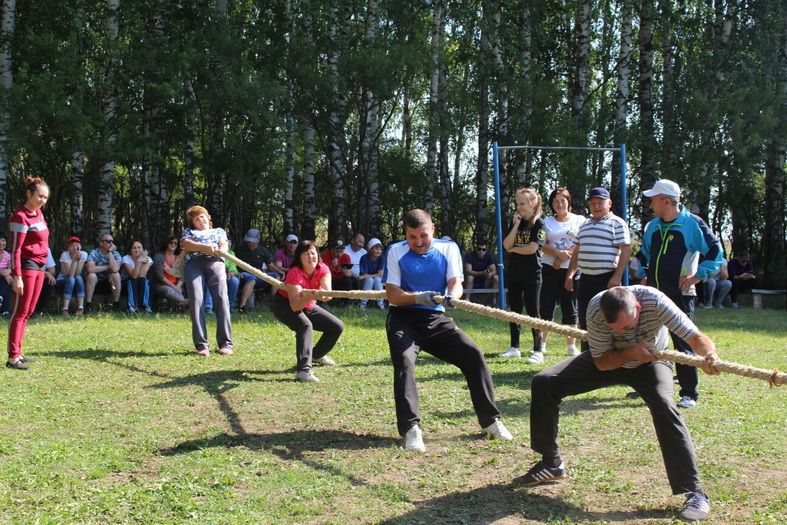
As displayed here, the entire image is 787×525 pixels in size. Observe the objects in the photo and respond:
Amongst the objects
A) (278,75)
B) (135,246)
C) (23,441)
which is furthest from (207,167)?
(23,441)

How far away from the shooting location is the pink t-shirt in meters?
8.41

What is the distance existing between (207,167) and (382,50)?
15.0ft

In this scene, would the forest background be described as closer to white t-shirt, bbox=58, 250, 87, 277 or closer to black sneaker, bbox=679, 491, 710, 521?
white t-shirt, bbox=58, 250, 87, 277

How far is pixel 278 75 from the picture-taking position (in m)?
19.5

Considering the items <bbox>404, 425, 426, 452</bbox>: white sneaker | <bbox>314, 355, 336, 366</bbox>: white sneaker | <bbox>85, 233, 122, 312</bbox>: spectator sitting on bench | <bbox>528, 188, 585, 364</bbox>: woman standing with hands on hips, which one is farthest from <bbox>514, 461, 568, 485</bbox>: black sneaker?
<bbox>85, 233, 122, 312</bbox>: spectator sitting on bench

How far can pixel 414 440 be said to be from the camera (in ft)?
19.4

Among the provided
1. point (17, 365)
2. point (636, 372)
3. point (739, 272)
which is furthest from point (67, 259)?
point (739, 272)

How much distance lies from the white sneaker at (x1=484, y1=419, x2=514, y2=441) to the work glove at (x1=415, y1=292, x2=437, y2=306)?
1.00m

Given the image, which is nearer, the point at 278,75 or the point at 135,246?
the point at 135,246

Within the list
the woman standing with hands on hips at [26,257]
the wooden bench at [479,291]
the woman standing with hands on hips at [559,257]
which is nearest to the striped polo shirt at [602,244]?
the woman standing with hands on hips at [559,257]

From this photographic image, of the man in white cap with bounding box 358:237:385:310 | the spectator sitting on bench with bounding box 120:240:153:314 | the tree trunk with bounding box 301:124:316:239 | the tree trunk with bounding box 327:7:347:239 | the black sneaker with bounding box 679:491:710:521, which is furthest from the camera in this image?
the tree trunk with bounding box 301:124:316:239

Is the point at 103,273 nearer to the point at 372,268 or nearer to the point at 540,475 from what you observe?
the point at 372,268

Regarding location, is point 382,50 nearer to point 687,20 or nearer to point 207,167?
point 207,167

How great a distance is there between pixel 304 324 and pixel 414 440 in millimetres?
2709
